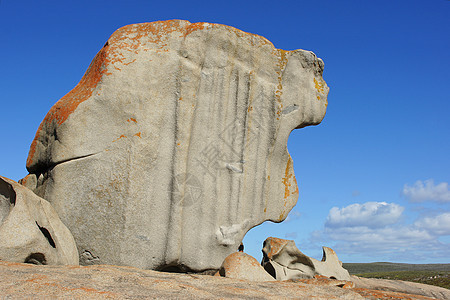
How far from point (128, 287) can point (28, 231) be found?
2.25m

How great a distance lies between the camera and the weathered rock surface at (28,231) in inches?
239

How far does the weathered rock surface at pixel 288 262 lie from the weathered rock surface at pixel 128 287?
3347 millimetres

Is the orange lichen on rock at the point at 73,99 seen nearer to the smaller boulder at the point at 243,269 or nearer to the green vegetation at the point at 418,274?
the smaller boulder at the point at 243,269

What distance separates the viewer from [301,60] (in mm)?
9781

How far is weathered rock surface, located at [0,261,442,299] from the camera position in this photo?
14.3 feet

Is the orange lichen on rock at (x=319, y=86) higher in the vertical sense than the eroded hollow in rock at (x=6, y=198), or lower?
higher

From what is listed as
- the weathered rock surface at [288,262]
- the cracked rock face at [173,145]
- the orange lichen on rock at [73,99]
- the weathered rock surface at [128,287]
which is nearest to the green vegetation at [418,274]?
the weathered rock surface at [288,262]

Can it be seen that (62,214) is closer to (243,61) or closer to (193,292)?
(193,292)

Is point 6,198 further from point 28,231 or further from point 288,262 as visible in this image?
point 288,262

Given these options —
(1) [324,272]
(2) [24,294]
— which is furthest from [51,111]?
(1) [324,272]

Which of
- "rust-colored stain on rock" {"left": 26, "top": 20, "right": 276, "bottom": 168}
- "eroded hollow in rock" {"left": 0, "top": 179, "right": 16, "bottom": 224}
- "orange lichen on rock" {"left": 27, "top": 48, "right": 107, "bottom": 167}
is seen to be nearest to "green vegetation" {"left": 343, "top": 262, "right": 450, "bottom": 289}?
"rust-colored stain on rock" {"left": 26, "top": 20, "right": 276, "bottom": 168}

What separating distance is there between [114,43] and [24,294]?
530 cm

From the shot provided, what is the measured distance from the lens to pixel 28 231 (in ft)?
20.5

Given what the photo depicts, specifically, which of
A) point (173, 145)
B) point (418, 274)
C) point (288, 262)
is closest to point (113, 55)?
point (173, 145)
